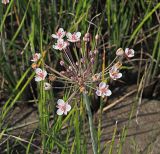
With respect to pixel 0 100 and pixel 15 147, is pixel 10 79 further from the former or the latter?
pixel 15 147

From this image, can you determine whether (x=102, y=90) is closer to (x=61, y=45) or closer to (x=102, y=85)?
(x=102, y=85)

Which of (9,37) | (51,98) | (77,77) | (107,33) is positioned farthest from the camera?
(9,37)

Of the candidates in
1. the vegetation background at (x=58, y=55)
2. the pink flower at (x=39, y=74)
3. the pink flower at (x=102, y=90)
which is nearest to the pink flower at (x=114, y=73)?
the pink flower at (x=102, y=90)

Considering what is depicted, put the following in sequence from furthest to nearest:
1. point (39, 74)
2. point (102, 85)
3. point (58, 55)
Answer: point (58, 55), point (39, 74), point (102, 85)

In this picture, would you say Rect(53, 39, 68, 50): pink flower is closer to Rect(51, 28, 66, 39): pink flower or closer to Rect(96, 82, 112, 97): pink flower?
Rect(51, 28, 66, 39): pink flower

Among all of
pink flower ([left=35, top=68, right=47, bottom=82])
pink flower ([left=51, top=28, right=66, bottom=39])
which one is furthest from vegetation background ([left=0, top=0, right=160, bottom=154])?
pink flower ([left=35, top=68, right=47, bottom=82])

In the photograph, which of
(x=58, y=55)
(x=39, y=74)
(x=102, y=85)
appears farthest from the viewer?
(x=58, y=55)

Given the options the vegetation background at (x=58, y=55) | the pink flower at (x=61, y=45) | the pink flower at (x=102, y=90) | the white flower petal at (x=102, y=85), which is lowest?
the vegetation background at (x=58, y=55)

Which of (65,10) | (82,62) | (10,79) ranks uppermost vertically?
(82,62)

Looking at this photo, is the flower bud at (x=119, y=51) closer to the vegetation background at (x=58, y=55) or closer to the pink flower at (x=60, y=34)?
the pink flower at (x=60, y=34)

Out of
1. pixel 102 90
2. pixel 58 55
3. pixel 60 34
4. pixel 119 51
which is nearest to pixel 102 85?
pixel 102 90

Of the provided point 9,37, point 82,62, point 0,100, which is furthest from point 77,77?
point 9,37
